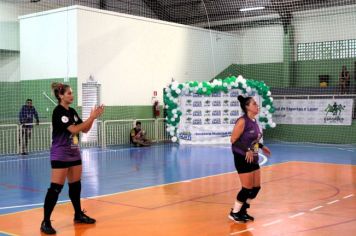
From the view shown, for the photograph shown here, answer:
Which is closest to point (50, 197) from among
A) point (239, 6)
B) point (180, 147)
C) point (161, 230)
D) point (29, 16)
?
point (161, 230)

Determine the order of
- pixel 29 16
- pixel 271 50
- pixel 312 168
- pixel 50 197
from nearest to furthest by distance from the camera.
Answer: pixel 50 197, pixel 312 168, pixel 29 16, pixel 271 50

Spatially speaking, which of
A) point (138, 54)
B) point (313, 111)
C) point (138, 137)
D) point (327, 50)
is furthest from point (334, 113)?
point (138, 54)

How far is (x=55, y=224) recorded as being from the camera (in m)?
6.39

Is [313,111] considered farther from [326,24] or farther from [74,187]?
[74,187]

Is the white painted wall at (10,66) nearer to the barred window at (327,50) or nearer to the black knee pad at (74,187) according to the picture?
the barred window at (327,50)

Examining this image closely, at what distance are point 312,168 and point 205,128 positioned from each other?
742 cm

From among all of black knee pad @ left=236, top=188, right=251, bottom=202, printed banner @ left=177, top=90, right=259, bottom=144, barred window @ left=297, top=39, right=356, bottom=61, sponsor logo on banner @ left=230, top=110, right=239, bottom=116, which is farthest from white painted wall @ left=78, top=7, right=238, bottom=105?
black knee pad @ left=236, top=188, right=251, bottom=202

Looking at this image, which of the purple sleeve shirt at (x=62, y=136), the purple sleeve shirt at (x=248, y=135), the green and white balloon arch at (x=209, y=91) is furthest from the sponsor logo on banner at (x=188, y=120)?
the purple sleeve shirt at (x=62, y=136)

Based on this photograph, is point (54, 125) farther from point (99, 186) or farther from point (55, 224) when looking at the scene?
point (99, 186)

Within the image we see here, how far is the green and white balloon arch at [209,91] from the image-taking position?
1828 cm

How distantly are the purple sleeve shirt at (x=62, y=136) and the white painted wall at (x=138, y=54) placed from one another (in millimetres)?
11904

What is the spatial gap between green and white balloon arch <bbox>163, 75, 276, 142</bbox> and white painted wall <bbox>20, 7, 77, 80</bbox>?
381 centimetres

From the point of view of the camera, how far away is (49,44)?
18.1 meters

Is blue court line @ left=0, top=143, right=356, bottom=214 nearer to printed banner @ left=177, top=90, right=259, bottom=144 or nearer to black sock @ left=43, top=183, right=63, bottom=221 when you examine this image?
printed banner @ left=177, top=90, right=259, bottom=144
